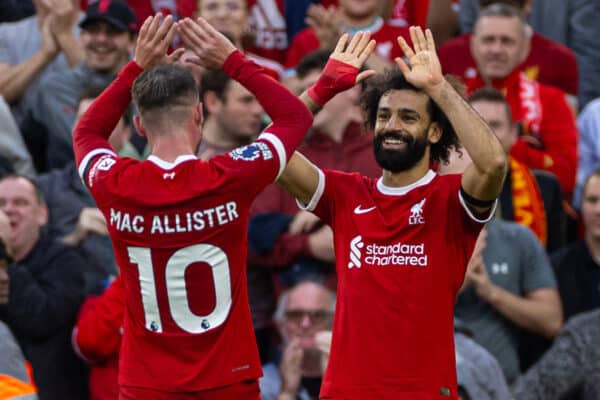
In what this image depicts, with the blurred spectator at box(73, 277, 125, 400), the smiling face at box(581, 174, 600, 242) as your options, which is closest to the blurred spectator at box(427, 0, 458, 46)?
the smiling face at box(581, 174, 600, 242)

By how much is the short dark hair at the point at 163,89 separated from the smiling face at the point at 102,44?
420 cm

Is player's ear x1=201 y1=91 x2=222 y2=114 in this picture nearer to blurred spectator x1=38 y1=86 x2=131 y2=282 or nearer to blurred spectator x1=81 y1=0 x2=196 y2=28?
blurred spectator x1=38 y1=86 x2=131 y2=282

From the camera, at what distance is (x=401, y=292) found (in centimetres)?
551

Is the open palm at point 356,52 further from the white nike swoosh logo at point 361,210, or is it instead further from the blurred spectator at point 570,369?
the blurred spectator at point 570,369

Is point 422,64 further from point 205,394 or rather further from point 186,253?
point 205,394

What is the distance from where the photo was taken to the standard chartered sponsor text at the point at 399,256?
18.2ft

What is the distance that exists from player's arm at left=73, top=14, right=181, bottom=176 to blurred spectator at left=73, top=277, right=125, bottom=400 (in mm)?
1925

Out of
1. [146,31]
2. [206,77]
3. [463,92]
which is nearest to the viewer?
[146,31]

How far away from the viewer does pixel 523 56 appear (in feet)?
31.6

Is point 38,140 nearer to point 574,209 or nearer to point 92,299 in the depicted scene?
point 92,299

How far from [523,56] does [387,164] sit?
4.28 metres

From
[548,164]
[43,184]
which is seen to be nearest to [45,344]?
[43,184]

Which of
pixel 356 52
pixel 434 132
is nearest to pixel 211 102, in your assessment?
pixel 356 52

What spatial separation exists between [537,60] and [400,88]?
4385mm
